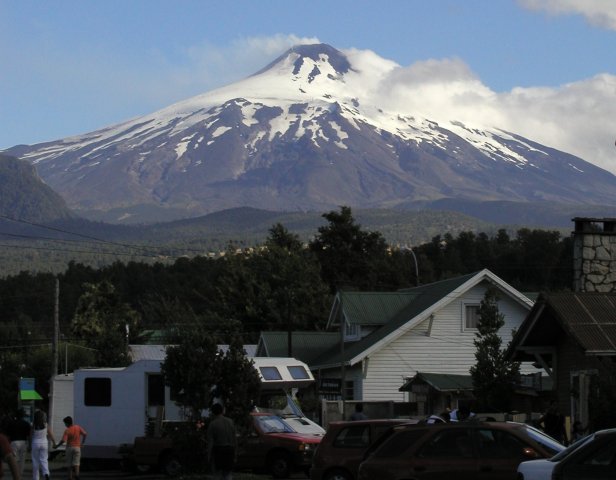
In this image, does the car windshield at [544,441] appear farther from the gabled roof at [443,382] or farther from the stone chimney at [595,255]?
the gabled roof at [443,382]

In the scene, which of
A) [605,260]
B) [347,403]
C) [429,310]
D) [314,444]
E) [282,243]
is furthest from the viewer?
[282,243]

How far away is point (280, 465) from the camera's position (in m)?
31.7

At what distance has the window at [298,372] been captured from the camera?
3800 cm

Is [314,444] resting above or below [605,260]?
below

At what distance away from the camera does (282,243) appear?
305ft

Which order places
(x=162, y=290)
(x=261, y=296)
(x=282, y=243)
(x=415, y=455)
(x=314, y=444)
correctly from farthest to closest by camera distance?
(x=162, y=290), (x=282, y=243), (x=261, y=296), (x=314, y=444), (x=415, y=455)

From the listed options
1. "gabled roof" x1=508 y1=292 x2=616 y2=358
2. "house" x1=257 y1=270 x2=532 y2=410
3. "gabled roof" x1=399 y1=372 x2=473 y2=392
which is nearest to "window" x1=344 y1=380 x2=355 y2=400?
"house" x1=257 y1=270 x2=532 y2=410

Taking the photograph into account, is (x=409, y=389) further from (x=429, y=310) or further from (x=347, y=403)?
(x=429, y=310)

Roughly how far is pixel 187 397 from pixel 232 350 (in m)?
1.40

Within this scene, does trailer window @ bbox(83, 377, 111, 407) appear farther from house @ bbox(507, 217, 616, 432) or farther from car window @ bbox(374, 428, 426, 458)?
car window @ bbox(374, 428, 426, 458)

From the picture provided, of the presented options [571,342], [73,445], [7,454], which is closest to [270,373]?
[73,445]

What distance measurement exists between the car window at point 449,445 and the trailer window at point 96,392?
55.3 ft

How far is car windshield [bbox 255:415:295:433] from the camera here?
106 feet

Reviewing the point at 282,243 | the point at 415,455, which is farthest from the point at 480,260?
the point at 415,455
